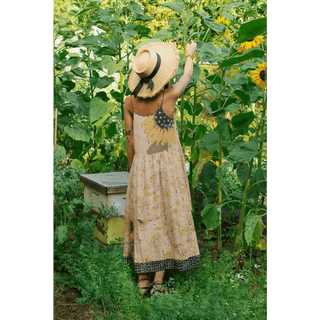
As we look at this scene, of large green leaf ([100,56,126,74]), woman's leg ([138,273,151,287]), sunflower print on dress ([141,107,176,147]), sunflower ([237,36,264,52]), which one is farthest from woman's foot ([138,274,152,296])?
sunflower ([237,36,264,52])

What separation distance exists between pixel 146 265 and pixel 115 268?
0.22 meters

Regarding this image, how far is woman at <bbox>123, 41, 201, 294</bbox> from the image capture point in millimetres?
2781

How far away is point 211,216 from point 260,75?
103 cm

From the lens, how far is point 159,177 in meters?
2.84

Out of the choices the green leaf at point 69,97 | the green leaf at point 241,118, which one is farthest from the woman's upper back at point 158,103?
the green leaf at point 69,97

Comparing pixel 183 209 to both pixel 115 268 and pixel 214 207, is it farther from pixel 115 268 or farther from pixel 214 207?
pixel 115 268

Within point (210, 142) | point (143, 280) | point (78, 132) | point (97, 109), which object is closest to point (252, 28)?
point (210, 142)

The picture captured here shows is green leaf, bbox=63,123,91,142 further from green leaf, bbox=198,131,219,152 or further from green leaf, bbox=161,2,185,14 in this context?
green leaf, bbox=161,2,185,14

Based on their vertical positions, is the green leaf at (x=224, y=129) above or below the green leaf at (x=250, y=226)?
above

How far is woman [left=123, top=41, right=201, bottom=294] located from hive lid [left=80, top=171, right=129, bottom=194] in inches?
18.8

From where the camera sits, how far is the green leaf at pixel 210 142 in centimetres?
320

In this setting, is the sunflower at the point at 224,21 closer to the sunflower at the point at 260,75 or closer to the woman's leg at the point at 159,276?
the sunflower at the point at 260,75

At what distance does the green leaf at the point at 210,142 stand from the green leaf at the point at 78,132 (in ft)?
4.30

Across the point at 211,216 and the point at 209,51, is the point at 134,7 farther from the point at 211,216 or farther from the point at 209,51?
the point at 211,216
